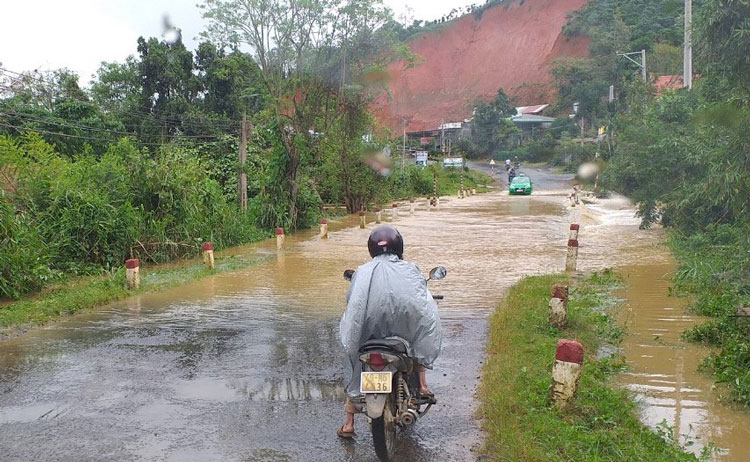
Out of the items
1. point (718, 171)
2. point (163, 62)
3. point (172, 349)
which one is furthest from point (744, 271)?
point (163, 62)

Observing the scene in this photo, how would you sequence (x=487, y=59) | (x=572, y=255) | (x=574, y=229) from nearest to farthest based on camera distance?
(x=572, y=255) < (x=574, y=229) < (x=487, y=59)

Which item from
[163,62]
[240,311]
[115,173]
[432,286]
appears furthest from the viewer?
[163,62]

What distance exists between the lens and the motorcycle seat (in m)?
4.61

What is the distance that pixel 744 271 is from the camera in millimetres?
10219

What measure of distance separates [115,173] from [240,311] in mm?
6844

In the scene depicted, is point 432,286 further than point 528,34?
No

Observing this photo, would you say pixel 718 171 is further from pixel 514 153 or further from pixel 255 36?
pixel 514 153

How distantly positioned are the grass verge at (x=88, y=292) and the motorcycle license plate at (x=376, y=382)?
6005 mm

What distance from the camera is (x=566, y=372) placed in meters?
5.27

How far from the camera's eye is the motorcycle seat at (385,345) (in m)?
4.61

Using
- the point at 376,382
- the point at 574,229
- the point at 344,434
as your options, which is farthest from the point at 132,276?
the point at 574,229

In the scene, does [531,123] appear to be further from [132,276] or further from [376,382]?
[376,382]

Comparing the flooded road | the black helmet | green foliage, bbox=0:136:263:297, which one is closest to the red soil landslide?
green foliage, bbox=0:136:263:297

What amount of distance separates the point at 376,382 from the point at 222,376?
9.22ft
